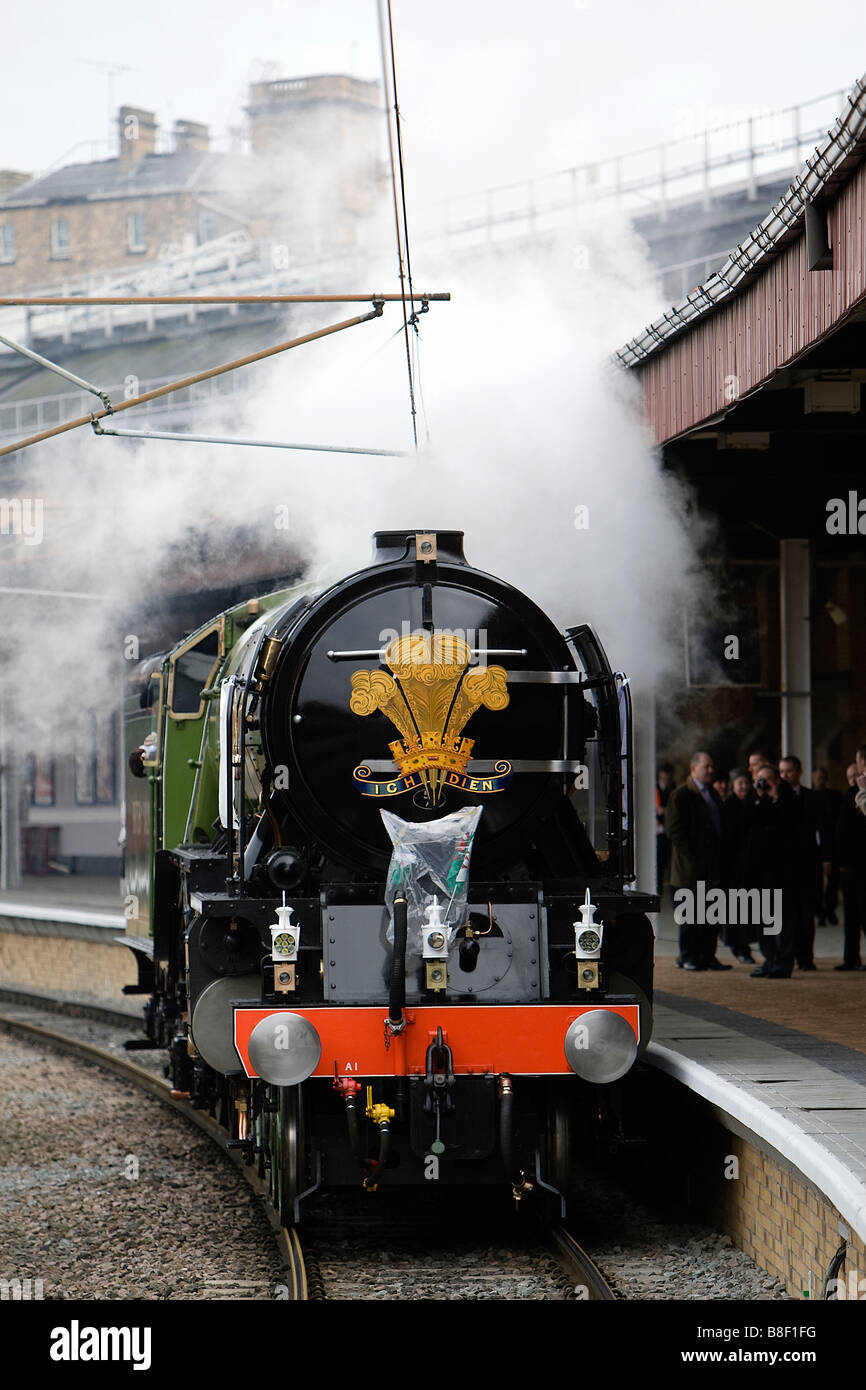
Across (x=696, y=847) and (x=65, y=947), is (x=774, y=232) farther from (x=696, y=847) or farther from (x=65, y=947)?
(x=65, y=947)

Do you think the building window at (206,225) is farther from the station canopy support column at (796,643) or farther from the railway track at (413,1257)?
the railway track at (413,1257)

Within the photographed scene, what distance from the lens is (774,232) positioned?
26.4 ft

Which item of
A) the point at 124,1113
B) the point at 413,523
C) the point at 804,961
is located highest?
the point at 413,523

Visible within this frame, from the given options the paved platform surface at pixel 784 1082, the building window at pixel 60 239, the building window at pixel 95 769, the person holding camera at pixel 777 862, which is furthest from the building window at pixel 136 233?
the paved platform surface at pixel 784 1082

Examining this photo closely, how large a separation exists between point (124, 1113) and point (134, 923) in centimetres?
121

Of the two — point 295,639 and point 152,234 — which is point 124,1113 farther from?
point 152,234

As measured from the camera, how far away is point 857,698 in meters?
17.1

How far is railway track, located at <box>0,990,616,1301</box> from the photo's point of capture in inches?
248

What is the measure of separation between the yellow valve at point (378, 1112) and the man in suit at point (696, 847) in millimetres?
5431

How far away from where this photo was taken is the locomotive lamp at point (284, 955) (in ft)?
21.2

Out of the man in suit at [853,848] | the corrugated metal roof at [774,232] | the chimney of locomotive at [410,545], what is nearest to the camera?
the corrugated metal roof at [774,232]

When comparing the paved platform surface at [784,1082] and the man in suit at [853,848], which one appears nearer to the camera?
the paved platform surface at [784,1082]

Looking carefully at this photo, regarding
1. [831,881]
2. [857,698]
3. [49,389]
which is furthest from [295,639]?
[49,389]

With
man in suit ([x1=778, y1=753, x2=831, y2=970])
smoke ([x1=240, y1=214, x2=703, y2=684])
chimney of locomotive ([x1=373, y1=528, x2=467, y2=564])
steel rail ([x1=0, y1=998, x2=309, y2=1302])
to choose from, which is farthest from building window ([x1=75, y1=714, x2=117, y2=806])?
chimney of locomotive ([x1=373, y1=528, x2=467, y2=564])
